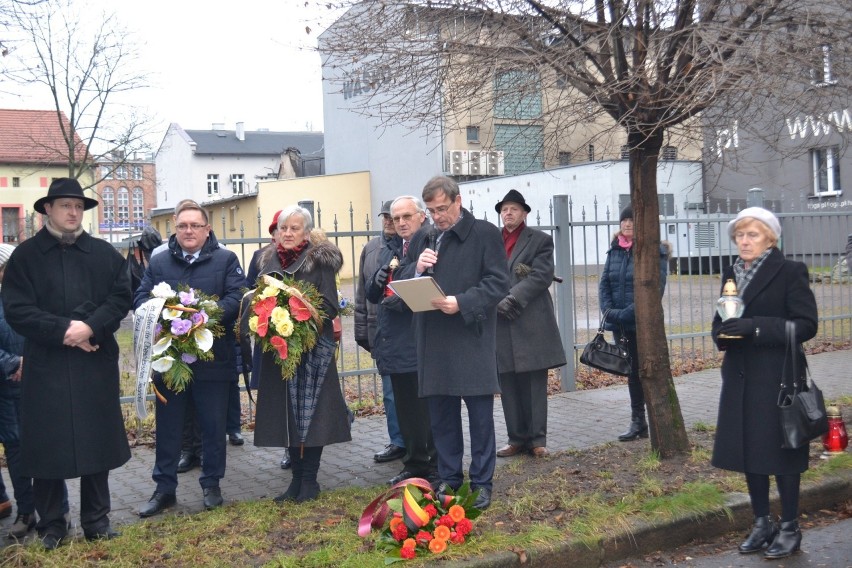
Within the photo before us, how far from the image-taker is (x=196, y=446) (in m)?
7.19

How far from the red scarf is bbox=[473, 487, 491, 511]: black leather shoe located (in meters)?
1.99

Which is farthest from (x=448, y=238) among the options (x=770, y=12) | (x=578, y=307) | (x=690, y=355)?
(x=690, y=355)

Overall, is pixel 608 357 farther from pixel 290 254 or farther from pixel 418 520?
pixel 418 520

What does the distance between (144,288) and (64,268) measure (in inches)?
41.1

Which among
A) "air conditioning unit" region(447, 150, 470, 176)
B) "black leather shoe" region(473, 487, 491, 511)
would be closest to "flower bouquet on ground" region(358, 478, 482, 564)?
"black leather shoe" region(473, 487, 491, 511)

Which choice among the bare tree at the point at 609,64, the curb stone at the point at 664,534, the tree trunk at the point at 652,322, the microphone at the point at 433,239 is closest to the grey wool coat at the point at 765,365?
the curb stone at the point at 664,534

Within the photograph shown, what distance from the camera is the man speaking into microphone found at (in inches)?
221

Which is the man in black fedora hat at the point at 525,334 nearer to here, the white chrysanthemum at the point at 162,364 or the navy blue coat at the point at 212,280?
the navy blue coat at the point at 212,280

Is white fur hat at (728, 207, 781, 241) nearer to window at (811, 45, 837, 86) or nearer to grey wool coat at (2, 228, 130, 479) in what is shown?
window at (811, 45, 837, 86)


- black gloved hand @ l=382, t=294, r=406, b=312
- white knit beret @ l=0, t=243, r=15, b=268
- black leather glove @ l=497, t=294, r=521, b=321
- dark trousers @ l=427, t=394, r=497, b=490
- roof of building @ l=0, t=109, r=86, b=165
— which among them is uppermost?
roof of building @ l=0, t=109, r=86, b=165

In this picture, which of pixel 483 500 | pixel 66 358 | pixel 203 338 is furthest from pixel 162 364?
pixel 483 500

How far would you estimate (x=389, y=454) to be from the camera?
7.24 m

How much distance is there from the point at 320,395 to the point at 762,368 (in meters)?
2.77

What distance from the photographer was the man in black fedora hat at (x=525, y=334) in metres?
7.04
